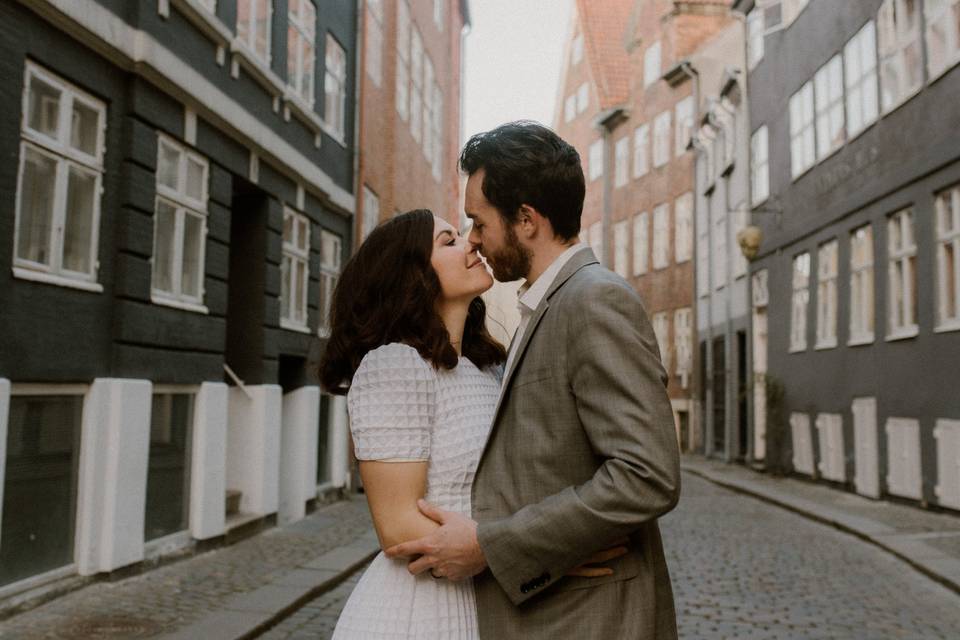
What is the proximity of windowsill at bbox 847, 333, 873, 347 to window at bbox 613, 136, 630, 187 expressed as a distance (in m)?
22.1

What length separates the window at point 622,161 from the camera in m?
37.8

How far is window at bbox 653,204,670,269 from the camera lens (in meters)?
33.3

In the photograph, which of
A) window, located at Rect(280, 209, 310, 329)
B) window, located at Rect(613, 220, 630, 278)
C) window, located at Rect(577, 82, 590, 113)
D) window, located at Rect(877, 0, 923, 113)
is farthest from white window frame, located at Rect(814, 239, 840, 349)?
window, located at Rect(577, 82, 590, 113)

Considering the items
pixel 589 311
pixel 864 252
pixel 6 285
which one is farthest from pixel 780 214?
pixel 589 311

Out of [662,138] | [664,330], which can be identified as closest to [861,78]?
[664,330]

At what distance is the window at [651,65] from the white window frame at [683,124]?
8.60 ft

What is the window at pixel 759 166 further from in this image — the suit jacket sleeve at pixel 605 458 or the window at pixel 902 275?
the suit jacket sleeve at pixel 605 458

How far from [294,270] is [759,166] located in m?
12.6

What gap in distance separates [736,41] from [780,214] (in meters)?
10.5

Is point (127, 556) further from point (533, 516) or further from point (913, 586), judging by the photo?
point (533, 516)

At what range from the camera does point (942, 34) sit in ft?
42.5

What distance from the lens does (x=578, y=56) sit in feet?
154

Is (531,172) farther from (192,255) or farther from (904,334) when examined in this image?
(904,334)

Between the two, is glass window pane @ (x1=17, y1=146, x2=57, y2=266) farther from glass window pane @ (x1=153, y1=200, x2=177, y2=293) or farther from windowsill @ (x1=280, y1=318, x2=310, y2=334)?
windowsill @ (x1=280, y1=318, x2=310, y2=334)
